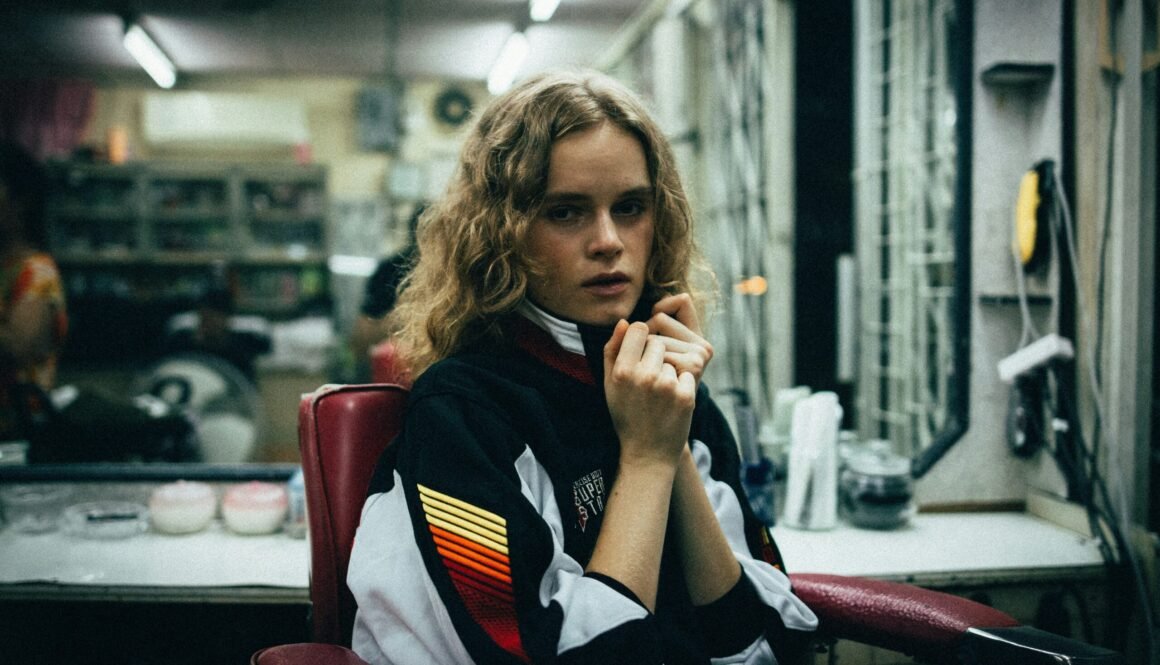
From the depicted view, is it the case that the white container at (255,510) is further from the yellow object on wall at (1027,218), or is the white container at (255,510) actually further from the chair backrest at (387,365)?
the yellow object on wall at (1027,218)

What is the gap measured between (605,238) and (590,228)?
0.03 m

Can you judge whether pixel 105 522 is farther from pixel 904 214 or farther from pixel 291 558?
pixel 904 214

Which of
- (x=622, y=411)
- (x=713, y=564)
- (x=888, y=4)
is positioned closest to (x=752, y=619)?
(x=713, y=564)

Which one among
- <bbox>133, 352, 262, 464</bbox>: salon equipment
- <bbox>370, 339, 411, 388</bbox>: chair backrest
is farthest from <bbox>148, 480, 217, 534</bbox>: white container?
<bbox>133, 352, 262, 464</bbox>: salon equipment

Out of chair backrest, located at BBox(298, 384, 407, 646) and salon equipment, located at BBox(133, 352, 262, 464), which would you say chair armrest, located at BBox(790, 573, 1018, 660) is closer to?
chair backrest, located at BBox(298, 384, 407, 646)

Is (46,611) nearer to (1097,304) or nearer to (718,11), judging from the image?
(1097,304)

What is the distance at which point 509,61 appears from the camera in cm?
555

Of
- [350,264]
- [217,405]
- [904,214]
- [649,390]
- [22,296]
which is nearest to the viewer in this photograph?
[649,390]

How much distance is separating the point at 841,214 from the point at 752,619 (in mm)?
2173

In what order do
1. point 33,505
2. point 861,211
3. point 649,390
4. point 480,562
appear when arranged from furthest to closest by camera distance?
point 861,211 < point 33,505 < point 649,390 < point 480,562

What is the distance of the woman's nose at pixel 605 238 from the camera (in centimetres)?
105

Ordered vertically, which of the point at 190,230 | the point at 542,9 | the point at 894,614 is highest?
the point at 542,9

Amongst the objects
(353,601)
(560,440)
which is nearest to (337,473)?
(353,601)

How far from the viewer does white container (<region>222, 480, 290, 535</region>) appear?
1.82 metres
